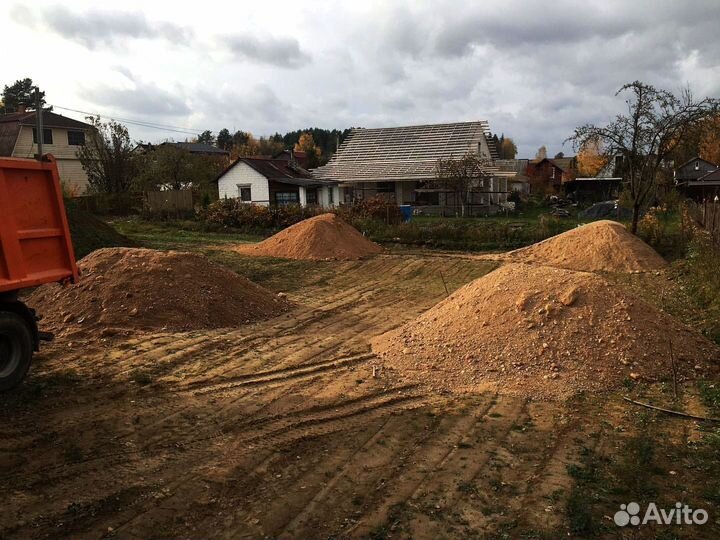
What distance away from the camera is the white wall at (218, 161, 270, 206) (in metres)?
39.7

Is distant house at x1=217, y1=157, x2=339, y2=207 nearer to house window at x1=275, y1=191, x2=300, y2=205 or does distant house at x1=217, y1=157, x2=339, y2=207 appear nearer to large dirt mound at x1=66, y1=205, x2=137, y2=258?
house window at x1=275, y1=191, x2=300, y2=205

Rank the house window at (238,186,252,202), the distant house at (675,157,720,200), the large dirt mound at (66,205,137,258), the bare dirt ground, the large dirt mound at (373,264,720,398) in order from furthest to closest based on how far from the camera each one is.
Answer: the house window at (238,186,252,202) < the distant house at (675,157,720,200) < the large dirt mound at (66,205,137,258) < the large dirt mound at (373,264,720,398) < the bare dirt ground

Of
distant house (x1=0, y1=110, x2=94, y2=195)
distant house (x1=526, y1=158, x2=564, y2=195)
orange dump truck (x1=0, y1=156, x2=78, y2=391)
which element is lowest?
distant house (x1=526, y1=158, x2=564, y2=195)

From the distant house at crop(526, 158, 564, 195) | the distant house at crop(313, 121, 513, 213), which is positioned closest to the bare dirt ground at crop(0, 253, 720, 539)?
the distant house at crop(313, 121, 513, 213)

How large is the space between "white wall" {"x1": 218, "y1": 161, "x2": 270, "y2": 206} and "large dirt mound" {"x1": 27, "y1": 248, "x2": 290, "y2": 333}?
92.9 ft

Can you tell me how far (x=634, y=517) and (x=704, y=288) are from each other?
8687 mm

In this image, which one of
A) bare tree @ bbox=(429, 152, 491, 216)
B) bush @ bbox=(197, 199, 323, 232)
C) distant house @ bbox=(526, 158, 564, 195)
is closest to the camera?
bush @ bbox=(197, 199, 323, 232)

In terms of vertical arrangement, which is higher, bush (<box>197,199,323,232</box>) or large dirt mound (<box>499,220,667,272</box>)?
bush (<box>197,199,323,232</box>)

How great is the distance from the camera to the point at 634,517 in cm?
411

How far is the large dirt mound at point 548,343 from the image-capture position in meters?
7.19

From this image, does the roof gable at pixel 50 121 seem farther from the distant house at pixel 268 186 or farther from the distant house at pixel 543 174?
the distant house at pixel 543 174

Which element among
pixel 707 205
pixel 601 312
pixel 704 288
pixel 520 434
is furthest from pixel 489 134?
pixel 520 434

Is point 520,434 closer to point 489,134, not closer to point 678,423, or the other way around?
point 678,423

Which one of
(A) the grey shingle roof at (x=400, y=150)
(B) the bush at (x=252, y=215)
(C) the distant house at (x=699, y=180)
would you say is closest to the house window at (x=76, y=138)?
(A) the grey shingle roof at (x=400, y=150)
